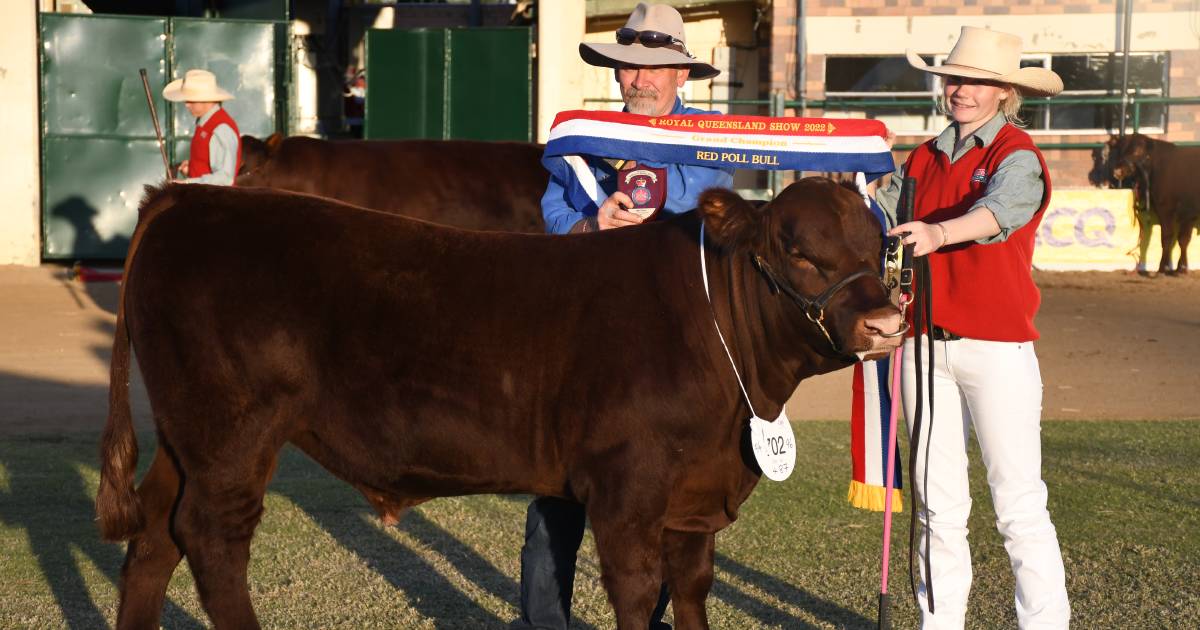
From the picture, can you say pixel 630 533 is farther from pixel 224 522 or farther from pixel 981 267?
pixel 981 267

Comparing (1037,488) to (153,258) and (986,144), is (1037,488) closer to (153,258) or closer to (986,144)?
(986,144)

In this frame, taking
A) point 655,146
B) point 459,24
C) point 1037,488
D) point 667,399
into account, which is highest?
point 459,24

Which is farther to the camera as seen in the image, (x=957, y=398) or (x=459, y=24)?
(x=459, y=24)

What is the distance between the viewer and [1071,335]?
1255 centimetres

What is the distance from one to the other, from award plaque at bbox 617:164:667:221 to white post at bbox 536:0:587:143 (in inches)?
Result: 516

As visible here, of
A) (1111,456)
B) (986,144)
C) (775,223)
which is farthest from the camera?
(1111,456)

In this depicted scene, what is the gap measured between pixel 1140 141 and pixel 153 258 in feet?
53.2

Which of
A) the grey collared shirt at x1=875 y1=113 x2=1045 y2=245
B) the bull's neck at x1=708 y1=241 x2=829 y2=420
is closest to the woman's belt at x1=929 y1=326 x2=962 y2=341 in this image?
the grey collared shirt at x1=875 y1=113 x2=1045 y2=245

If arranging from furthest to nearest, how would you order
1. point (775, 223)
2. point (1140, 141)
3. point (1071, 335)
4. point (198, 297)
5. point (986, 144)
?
point (1140, 141), point (1071, 335), point (986, 144), point (198, 297), point (775, 223)

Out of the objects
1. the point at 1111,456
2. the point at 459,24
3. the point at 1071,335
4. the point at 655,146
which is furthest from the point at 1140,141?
the point at 655,146

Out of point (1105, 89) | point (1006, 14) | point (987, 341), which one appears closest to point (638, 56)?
point (987, 341)

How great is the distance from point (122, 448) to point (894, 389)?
7.70 feet

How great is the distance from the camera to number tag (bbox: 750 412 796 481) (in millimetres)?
3814

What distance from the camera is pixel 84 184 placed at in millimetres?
16906
